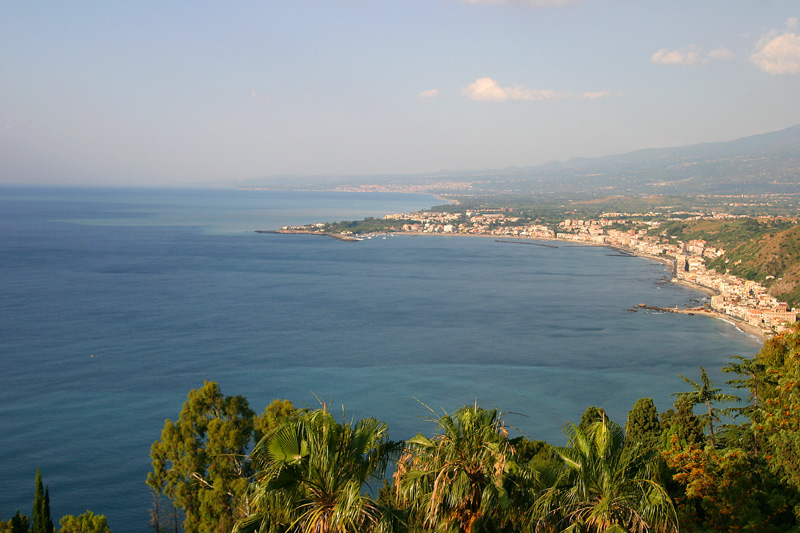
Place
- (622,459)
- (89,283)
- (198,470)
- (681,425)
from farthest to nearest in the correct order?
(89,283) < (681,425) < (198,470) < (622,459)

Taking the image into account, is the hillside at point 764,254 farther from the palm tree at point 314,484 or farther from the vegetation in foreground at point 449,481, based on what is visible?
the palm tree at point 314,484

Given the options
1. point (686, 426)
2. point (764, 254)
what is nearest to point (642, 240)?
point (764, 254)

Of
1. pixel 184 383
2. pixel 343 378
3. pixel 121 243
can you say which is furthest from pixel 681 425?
pixel 121 243

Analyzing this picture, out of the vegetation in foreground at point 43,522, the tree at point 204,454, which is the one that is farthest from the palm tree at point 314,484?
the tree at point 204,454

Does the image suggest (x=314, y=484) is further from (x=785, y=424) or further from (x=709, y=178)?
(x=709, y=178)

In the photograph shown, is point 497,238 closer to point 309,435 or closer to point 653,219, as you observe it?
point 653,219
